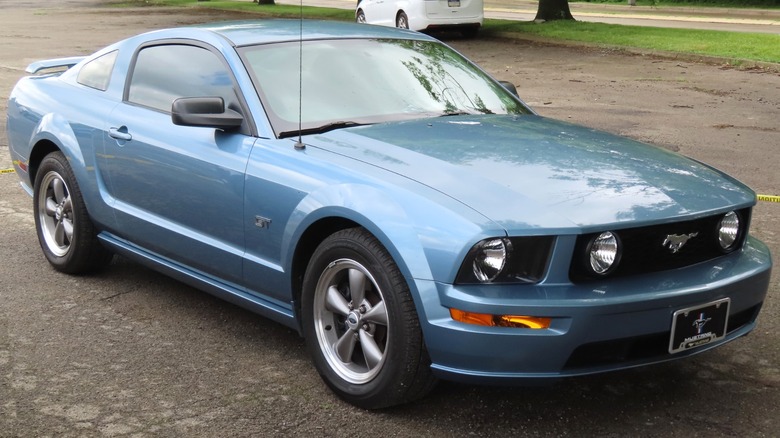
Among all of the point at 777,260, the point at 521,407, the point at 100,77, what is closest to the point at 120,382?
the point at 521,407

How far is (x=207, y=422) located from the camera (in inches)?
165

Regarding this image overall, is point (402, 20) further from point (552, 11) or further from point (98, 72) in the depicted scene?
point (98, 72)

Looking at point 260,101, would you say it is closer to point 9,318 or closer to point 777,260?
point 9,318

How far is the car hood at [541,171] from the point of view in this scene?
3.92m

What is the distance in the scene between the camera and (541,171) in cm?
427

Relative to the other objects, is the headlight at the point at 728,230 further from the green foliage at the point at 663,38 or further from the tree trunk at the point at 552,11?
the tree trunk at the point at 552,11

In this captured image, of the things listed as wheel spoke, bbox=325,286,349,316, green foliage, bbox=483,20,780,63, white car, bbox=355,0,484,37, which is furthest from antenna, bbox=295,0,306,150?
white car, bbox=355,0,484,37

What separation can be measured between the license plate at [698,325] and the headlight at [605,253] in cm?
30

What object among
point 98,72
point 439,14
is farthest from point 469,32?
point 98,72

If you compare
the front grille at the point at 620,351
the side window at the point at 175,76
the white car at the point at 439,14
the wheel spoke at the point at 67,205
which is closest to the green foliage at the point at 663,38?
the white car at the point at 439,14

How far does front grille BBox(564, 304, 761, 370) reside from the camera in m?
3.84

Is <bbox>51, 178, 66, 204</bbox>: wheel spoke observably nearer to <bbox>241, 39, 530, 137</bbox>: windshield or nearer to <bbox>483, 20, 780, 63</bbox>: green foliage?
<bbox>241, 39, 530, 137</bbox>: windshield

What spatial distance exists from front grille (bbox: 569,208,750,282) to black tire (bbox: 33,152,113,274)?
3151mm

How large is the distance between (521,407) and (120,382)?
1.71 m
